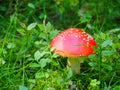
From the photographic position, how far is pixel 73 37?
7.32 ft

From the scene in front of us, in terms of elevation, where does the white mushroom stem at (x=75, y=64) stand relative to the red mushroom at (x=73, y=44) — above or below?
below

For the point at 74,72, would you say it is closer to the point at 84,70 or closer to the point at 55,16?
the point at 84,70

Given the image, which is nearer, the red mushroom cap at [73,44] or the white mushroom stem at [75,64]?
the red mushroom cap at [73,44]

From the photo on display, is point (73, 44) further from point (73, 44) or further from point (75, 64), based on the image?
point (75, 64)

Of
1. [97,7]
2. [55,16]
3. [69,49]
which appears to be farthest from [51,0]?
[69,49]

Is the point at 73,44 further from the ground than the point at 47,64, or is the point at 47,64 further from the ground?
the point at 73,44

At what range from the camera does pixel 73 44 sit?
86.1 inches

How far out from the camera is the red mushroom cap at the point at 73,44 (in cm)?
215

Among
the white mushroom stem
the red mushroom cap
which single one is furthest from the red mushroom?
the white mushroom stem

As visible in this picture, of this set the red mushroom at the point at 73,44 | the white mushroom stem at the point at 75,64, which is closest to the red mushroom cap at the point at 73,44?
the red mushroom at the point at 73,44

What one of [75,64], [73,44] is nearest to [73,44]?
[73,44]

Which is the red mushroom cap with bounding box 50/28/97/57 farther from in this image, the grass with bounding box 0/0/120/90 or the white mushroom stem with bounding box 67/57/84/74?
the white mushroom stem with bounding box 67/57/84/74

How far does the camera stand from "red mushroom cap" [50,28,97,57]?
215 centimetres

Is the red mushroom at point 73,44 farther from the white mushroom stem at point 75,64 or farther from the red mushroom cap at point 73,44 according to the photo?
the white mushroom stem at point 75,64
